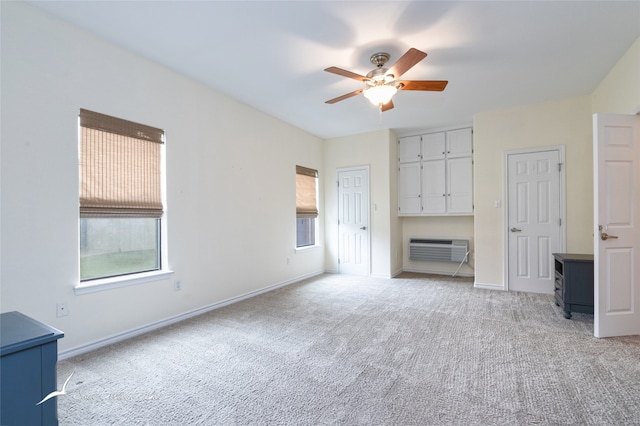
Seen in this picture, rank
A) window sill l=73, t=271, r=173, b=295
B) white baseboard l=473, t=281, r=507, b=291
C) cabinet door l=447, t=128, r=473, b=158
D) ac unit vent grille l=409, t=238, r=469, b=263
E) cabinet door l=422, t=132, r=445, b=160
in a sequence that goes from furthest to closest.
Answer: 1. cabinet door l=422, t=132, r=445, b=160
2. ac unit vent grille l=409, t=238, r=469, b=263
3. cabinet door l=447, t=128, r=473, b=158
4. white baseboard l=473, t=281, r=507, b=291
5. window sill l=73, t=271, r=173, b=295

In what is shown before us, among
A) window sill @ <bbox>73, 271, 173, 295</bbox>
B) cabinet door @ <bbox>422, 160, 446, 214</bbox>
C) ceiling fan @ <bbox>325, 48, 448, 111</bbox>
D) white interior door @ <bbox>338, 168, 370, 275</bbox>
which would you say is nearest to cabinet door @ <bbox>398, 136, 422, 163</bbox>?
cabinet door @ <bbox>422, 160, 446, 214</bbox>

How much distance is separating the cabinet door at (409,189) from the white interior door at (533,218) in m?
1.61

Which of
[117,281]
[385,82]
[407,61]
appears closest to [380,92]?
[385,82]

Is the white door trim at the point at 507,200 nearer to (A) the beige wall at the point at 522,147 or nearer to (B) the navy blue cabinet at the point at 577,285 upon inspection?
(A) the beige wall at the point at 522,147

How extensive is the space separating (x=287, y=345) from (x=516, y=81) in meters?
4.04

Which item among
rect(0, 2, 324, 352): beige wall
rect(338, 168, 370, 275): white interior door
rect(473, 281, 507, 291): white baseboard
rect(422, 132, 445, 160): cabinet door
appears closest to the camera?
rect(0, 2, 324, 352): beige wall

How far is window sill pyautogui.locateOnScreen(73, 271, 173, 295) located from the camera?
8.32 ft

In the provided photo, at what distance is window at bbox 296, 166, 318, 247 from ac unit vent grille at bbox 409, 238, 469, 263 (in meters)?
2.06

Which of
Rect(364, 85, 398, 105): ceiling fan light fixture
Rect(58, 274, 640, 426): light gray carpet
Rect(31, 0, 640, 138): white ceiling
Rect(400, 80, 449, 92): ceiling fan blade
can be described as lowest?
Rect(58, 274, 640, 426): light gray carpet

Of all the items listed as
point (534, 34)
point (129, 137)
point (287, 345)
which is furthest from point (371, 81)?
point (287, 345)

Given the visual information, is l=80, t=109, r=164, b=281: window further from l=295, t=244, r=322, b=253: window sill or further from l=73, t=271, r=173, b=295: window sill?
l=295, t=244, r=322, b=253: window sill

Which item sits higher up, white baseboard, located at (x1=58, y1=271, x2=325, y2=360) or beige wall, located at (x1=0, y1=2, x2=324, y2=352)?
beige wall, located at (x1=0, y1=2, x2=324, y2=352)

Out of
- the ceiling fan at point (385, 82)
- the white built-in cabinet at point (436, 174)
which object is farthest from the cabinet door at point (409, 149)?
the ceiling fan at point (385, 82)

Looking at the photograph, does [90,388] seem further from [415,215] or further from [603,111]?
[603,111]
